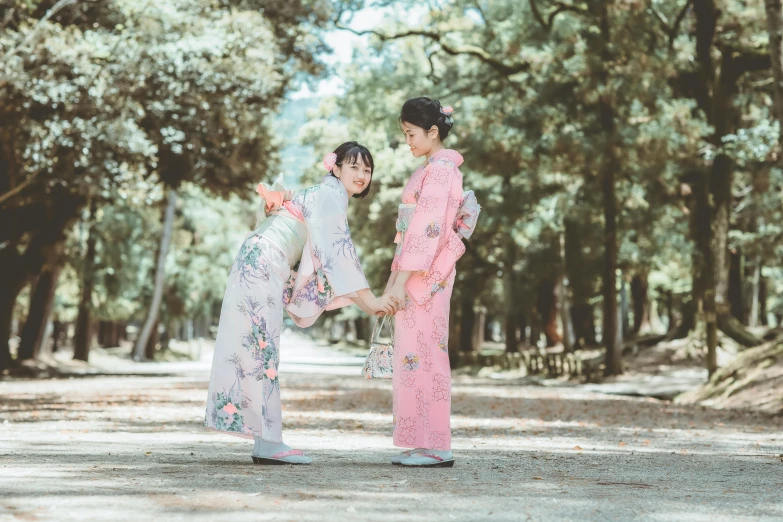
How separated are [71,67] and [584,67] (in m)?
11.7

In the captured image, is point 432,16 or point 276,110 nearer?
point 276,110

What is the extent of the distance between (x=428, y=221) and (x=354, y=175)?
1.76 ft

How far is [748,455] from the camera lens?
8555 mm

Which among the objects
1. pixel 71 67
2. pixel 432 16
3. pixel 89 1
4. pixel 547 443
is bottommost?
pixel 547 443

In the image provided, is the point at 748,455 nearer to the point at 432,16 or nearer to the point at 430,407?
the point at 430,407

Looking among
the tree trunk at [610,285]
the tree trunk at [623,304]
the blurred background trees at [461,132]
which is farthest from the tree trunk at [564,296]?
the tree trunk at [610,285]

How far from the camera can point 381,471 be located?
20.3 ft

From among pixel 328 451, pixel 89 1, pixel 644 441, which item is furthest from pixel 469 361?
pixel 328 451

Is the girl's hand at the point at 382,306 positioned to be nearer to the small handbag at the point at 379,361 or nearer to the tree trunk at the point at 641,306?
the small handbag at the point at 379,361

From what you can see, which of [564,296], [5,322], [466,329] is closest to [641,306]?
[564,296]

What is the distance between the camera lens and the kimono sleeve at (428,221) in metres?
6.55

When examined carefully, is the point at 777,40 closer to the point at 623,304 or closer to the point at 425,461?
the point at 425,461

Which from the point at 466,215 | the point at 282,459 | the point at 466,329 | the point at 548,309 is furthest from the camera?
the point at 548,309

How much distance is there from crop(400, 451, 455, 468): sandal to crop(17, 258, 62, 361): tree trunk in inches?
958
